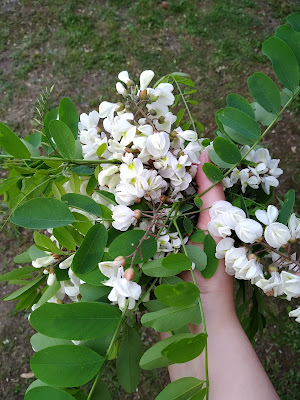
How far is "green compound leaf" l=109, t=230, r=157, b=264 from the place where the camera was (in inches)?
29.7

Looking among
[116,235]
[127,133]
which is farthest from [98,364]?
[127,133]

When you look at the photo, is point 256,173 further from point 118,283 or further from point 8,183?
point 8,183

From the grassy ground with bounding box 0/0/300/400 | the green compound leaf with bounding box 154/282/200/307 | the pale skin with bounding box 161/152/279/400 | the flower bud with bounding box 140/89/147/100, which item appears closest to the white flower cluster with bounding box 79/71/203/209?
the flower bud with bounding box 140/89/147/100

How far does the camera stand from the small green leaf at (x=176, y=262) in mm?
706

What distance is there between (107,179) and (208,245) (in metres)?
0.25

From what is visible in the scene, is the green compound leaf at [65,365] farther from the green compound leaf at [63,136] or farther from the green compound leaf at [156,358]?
the green compound leaf at [63,136]

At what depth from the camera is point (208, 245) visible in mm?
839

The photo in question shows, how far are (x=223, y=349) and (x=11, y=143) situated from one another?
621mm

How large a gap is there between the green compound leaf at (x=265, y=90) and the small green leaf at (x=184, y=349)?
1.71ft

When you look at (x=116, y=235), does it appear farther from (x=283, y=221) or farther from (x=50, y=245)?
(x=283, y=221)

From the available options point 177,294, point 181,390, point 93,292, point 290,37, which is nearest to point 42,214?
point 93,292

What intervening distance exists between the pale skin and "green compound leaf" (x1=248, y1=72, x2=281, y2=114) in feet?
0.61

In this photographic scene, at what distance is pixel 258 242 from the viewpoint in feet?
2.53

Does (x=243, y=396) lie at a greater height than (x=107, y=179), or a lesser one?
lesser
